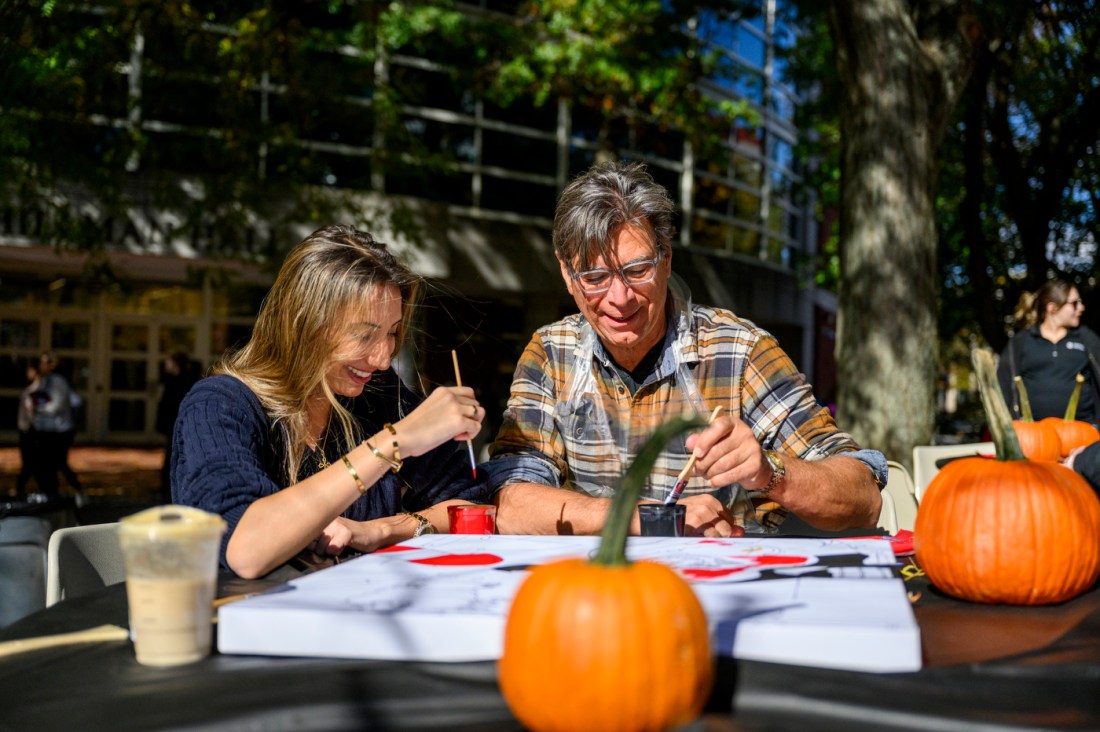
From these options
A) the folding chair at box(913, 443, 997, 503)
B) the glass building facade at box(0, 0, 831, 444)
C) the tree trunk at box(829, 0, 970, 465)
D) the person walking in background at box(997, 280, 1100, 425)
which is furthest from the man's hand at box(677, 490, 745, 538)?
the glass building facade at box(0, 0, 831, 444)

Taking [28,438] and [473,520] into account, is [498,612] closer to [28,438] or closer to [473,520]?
[473,520]

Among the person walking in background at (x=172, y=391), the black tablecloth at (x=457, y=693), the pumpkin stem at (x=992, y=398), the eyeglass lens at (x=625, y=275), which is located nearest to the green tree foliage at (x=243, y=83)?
the person walking in background at (x=172, y=391)

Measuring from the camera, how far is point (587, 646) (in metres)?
0.90

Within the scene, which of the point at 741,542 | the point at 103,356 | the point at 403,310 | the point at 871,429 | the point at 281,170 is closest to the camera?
the point at 741,542

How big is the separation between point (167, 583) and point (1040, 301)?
285 inches

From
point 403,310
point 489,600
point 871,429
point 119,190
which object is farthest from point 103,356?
point 489,600

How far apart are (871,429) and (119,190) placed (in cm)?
688

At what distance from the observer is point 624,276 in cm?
251

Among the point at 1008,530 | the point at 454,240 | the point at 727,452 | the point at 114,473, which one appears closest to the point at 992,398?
the point at 1008,530

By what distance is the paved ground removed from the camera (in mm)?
11023

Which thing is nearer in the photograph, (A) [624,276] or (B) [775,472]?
(B) [775,472]

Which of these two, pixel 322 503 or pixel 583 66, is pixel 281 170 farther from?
pixel 322 503

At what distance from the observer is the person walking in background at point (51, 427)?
11086 mm

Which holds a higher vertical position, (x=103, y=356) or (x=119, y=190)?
(x=119, y=190)
